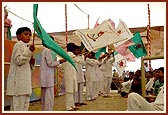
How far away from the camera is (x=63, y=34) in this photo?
7.88 m

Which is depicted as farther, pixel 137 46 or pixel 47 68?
pixel 137 46

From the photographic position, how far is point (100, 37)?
341cm

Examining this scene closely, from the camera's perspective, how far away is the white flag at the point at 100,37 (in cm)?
337

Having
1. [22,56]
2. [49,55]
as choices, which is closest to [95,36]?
[49,55]

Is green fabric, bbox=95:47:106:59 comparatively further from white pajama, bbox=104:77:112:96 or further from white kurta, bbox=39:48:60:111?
white kurta, bbox=39:48:60:111

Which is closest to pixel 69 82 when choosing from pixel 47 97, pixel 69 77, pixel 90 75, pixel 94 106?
pixel 69 77

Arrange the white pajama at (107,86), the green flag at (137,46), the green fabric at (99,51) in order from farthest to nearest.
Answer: the white pajama at (107,86)
the green fabric at (99,51)
the green flag at (137,46)

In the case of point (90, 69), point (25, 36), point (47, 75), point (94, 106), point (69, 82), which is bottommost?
point (94, 106)

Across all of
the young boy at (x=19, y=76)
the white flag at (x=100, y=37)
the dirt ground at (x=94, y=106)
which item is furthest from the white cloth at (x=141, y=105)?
the dirt ground at (x=94, y=106)

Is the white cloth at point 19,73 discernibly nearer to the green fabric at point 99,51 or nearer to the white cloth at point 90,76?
the green fabric at point 99,51

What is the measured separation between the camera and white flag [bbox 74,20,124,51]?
3.37 m

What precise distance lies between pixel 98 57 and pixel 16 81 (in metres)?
3.29

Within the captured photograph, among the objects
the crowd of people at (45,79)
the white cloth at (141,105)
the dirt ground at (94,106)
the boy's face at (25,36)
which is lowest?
the dirt ground at (94,106)

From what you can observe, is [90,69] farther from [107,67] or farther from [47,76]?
[47,76]
